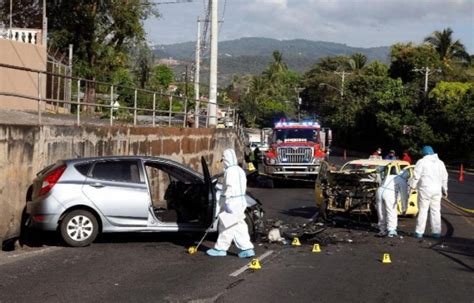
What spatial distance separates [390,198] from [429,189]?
2.62 feet

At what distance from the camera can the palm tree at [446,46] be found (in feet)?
268

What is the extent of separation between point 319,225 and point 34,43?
15810 mm

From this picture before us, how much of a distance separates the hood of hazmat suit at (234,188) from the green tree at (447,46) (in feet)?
248

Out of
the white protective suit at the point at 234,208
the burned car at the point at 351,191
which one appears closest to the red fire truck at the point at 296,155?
the burned car at the point at 351,191

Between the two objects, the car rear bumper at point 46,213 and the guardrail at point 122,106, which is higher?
the guardrail at point 122,106

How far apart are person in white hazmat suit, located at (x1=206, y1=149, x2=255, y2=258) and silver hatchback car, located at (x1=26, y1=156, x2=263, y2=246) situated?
0.88 m

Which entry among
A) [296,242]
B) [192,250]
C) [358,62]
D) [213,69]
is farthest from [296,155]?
[358,62]

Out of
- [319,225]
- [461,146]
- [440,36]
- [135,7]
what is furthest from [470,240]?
[440,36]

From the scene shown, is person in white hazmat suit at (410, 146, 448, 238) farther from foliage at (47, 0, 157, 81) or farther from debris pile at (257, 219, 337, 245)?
foliage at (47, 0, 157, 81)

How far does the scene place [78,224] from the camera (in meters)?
10.7

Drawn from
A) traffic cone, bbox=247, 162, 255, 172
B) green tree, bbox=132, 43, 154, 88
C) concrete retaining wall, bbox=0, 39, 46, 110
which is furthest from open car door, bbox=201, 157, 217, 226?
green tree, bbox=132, 43, 154, 88

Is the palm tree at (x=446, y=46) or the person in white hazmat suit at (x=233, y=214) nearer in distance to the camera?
the person in white hazmat suit at (x=233, y=214)

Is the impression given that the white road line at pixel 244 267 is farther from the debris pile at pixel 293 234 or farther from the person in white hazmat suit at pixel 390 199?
the person in white hazmat suit at pixel 390 199

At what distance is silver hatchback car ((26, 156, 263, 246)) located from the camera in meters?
10.6
